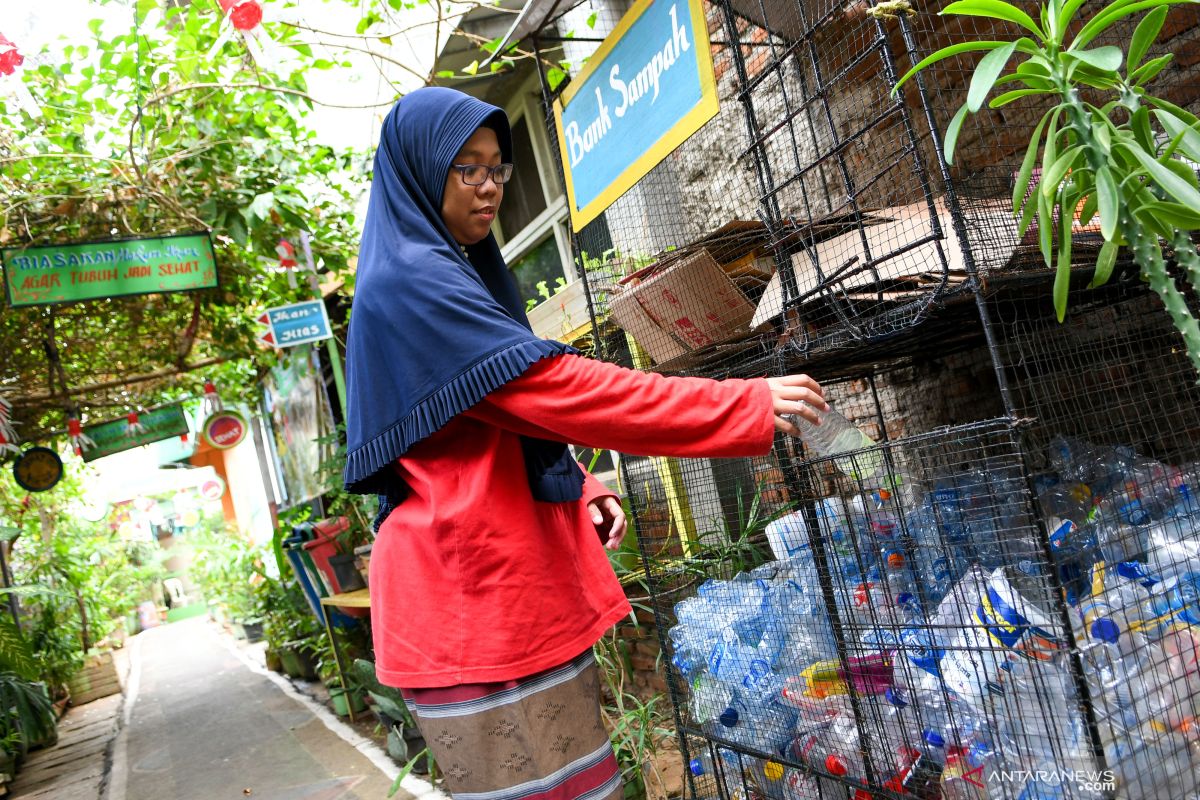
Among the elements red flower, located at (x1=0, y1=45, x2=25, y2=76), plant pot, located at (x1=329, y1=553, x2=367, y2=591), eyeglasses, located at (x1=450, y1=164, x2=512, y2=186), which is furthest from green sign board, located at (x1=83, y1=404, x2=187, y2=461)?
eyeglasses, located at (x1=450, y1=164, x2=512, y2=186)

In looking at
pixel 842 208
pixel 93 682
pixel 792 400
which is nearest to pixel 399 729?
pixel 842 208

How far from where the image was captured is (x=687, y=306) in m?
2.32

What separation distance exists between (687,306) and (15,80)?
15.7ft

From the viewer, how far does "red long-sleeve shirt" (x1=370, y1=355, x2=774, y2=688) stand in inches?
53.6

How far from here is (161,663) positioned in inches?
495

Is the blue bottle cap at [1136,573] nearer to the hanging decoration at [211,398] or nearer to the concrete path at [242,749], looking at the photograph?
the concrete path at [242,749]

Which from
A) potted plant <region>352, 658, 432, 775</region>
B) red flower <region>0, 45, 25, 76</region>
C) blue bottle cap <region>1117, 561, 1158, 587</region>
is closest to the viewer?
blue bottle cap <region>1117, 561, 1158, 587</region>

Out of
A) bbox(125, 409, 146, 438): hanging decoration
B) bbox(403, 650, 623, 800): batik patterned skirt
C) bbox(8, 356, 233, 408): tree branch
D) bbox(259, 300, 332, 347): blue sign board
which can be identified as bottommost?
bbox(403, 650, 623, 800): batik patterned skirt

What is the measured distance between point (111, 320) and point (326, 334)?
3.38 meters

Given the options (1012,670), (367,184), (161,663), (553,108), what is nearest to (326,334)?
(367,184)

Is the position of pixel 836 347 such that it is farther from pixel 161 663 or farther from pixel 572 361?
pixel 161 663

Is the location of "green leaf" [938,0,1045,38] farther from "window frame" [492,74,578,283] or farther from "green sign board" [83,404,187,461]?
"green sign board" [83,404,187,461]

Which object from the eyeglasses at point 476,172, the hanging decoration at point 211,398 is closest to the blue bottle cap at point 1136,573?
the eyeglasses at point 476,172

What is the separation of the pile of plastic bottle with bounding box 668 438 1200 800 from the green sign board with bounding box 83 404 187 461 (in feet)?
23.8
